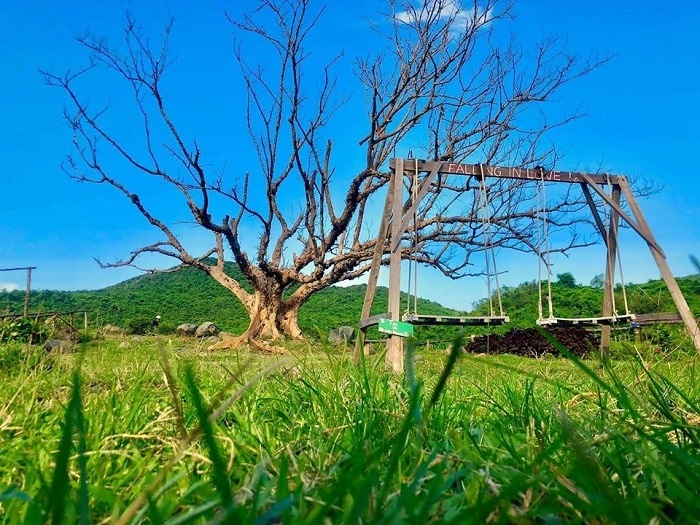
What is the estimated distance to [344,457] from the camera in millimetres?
1003

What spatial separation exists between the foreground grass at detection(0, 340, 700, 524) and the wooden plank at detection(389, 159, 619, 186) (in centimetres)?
505

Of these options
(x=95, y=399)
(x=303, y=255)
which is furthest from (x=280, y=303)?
(x=95, y=399)

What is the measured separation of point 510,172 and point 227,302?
60.4ft

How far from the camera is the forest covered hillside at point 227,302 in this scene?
13.9 m

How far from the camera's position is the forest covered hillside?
13.9m

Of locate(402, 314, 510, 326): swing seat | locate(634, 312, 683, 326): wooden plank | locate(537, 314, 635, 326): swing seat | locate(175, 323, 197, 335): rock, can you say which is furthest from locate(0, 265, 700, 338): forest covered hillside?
locate(402, 314, 510, 326): swing seat

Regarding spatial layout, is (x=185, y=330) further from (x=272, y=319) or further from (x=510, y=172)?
(x=510, y=172)

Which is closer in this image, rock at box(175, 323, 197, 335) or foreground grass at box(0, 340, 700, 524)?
foreground grass at box(0, 340, 700, 524)

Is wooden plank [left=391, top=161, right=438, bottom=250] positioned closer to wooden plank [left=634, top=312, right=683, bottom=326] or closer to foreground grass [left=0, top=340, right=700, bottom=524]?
wooden plank [left=634, top=312, right=683, bottom=326]

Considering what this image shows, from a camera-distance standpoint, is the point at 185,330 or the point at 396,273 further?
the point at 185,330

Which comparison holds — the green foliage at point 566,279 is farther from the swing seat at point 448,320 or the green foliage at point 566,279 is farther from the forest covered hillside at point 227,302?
the swing seat at point 448,320

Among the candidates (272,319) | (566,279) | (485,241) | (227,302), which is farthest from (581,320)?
(227,302)

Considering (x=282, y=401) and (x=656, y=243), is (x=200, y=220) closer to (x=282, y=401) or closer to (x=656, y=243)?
(x=656, y=243)

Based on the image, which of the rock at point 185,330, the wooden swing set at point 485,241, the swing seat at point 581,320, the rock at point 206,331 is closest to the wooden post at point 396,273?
the wooden swing set at point 485,241
